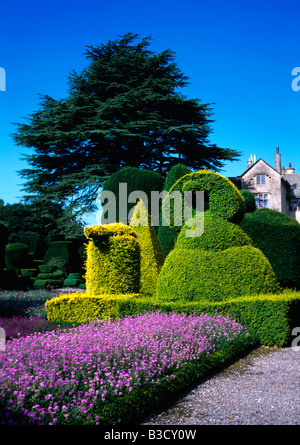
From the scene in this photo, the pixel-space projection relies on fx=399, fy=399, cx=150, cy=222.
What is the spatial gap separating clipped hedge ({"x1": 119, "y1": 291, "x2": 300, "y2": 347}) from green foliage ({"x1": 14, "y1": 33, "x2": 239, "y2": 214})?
14893 millimetres

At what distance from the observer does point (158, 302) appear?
26.2 ft

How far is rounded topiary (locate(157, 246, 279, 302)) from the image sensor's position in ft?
26.2

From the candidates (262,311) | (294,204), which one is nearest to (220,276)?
(262,311)

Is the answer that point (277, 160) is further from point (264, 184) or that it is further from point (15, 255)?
point (15, 255)

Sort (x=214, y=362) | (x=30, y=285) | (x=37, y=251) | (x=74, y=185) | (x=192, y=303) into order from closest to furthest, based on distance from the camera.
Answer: (x=214, y=362) < (x=192, y=303) < (x=30, y=285) < (x=74, y=185) < (x=37, y=251)

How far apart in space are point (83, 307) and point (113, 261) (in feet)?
4.19

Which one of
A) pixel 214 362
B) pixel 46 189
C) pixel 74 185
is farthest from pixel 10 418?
pixel 46 189

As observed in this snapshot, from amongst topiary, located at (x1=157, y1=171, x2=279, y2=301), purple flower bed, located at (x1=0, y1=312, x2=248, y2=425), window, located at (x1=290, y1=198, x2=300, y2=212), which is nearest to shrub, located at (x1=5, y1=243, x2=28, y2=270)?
topiary, located at (x1=157, y1=171, x2=279, y2=301)

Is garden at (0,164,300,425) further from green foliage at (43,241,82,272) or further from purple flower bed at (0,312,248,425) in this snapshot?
green foliage at (43,241,82,272)

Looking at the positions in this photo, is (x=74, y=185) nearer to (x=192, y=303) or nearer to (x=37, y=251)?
(x=37, y=251)

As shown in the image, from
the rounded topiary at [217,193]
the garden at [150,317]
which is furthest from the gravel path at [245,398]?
the rounded topiary at [217,193]

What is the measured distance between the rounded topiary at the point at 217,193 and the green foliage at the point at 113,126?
13.0 meters

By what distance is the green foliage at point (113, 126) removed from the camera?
2203cm
